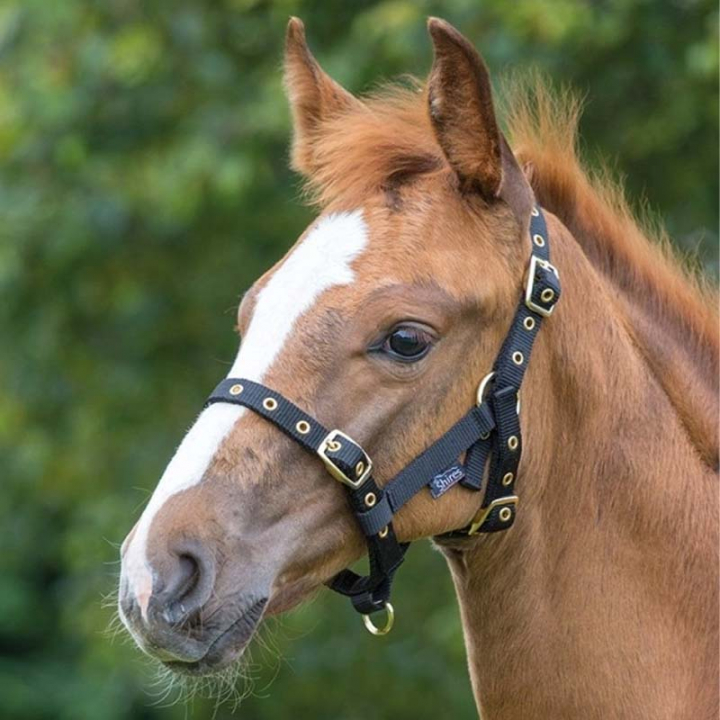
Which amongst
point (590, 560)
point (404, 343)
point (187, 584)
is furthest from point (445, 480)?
point (187, 584)

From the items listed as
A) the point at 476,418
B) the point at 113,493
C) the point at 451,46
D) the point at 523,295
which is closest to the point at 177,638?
Result: the point at 476,418

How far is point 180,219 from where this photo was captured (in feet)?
26.1

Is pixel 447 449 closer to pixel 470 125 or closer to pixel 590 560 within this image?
pixel 590 560

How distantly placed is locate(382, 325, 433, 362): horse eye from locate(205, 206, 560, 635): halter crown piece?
20 centimetres

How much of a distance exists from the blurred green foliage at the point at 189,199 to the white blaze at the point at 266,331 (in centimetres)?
332

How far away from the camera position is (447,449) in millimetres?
3301

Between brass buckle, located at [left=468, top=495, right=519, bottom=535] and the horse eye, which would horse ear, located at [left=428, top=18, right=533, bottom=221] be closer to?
the horse eye

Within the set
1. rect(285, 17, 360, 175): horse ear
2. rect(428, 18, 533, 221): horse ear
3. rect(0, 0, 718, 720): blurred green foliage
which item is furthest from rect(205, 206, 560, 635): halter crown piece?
rect(0, 0, 718, 720): blurred green foliage

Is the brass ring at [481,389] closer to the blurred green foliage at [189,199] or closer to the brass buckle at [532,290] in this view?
the brass buckle at [532,290]

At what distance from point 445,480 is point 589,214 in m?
0.91

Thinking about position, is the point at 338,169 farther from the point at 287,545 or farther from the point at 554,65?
the point at 554,65

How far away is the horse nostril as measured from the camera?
9.84 ft

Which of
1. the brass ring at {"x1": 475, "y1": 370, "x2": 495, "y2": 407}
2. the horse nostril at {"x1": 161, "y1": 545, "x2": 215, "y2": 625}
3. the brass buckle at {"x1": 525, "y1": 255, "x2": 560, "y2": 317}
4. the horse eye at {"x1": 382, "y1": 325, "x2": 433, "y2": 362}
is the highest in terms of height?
the brass buckle at {"x1": 525, "y1": 255, "x2": 560, "y2": 317}

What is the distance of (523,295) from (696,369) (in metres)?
0.61
